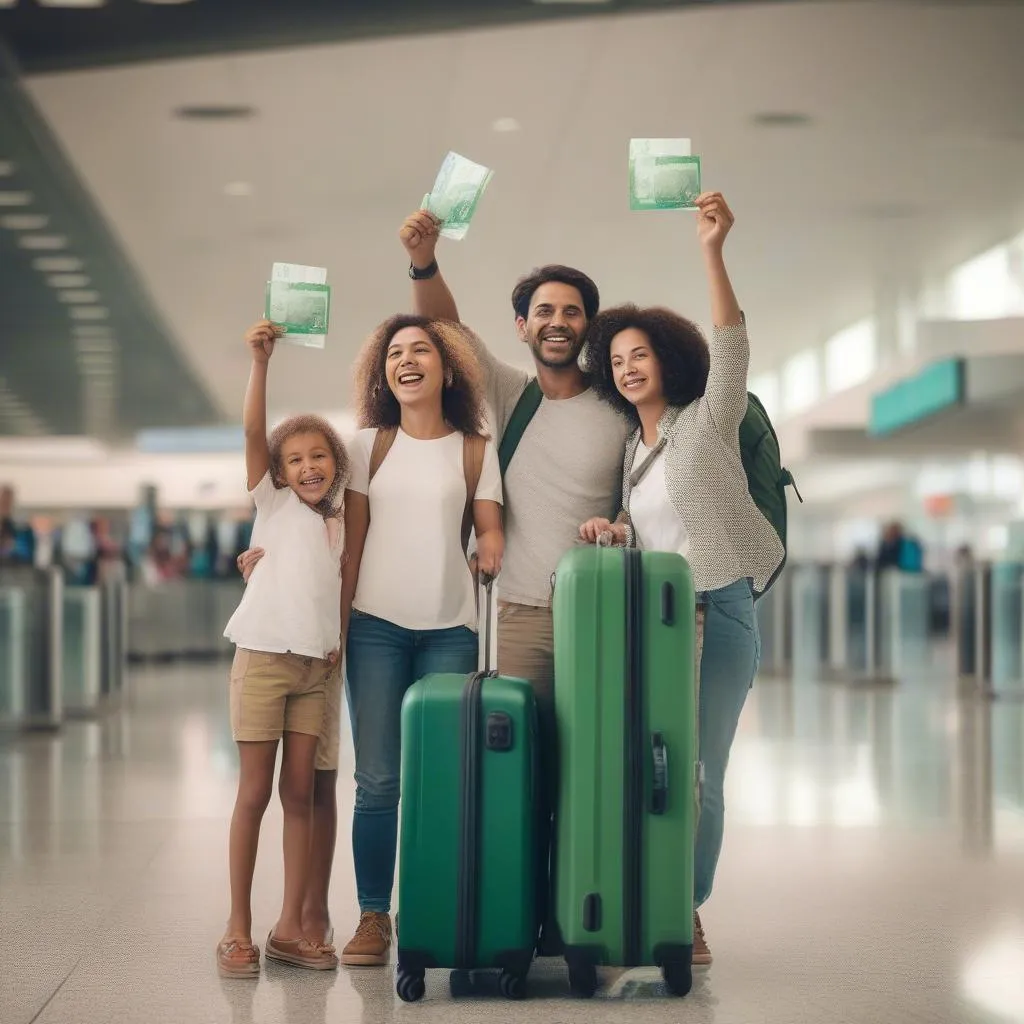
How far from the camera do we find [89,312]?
17750mm

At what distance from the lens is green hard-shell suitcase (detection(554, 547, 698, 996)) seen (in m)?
3.39

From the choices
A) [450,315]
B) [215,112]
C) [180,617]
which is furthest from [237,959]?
[180,617]

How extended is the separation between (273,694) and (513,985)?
907 millimetres

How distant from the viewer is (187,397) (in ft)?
80.6

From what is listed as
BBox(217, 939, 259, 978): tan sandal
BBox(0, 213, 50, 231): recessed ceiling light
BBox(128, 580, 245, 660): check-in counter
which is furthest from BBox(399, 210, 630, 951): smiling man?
BBox(128, 580, 245, 660): check-in counter

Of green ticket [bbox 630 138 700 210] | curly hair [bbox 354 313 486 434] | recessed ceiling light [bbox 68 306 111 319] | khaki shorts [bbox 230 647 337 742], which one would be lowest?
khaki shorts [bbox 230 647 337 742]

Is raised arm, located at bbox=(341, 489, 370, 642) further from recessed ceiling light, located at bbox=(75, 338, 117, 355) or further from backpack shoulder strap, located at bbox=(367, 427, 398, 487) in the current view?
recessed ceiling light, located at bbox=(75, 338, 117, 355)

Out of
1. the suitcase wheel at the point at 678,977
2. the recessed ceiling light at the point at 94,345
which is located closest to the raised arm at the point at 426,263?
the suitcase wheel at the point at 678,977

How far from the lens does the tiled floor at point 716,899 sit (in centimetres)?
341

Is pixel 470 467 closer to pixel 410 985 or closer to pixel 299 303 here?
pixel 299 303

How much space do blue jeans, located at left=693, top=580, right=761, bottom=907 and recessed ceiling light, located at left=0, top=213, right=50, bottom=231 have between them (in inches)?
443

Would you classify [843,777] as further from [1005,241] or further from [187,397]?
[187,397]

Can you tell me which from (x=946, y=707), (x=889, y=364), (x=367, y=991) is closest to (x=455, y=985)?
(x=367, y=991)

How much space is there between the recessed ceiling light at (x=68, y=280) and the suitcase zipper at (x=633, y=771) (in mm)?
13703
